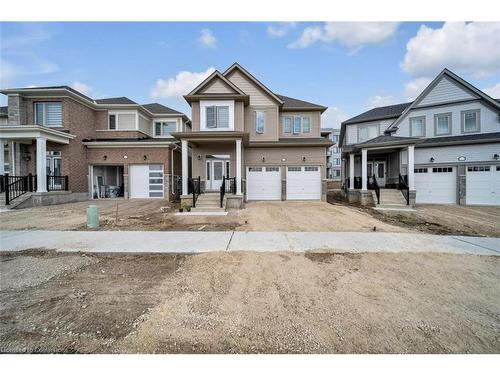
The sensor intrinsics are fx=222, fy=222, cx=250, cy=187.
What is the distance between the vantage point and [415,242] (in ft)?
20.3

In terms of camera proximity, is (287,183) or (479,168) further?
(287,183)

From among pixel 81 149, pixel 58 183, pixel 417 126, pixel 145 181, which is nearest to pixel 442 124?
pixel 417 126

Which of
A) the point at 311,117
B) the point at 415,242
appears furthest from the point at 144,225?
the point at 311,117

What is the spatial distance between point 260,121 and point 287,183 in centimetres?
477

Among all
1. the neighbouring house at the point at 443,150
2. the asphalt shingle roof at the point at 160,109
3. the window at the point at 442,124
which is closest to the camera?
the neighbouring house at the point at 443,150

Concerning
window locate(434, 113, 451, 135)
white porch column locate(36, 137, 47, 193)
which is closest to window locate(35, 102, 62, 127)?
white porch column locate(36, 137, 47, 193)

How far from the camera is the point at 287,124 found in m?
16.8

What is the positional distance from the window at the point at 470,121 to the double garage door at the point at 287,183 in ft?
34.2

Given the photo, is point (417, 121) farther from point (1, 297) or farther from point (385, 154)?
point (1, 297)

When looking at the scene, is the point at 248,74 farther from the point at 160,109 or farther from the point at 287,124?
the point at 160,109

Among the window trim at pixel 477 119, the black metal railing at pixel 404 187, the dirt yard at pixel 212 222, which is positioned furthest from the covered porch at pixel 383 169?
the dirt yard at pixel 212 222

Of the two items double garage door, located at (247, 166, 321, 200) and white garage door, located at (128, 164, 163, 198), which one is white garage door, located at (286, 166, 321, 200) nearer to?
double garage door, located at (247, 166, 321, 200)

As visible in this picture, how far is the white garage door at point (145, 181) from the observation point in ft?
53.9

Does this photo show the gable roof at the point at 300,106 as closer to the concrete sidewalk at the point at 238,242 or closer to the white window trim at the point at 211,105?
the white window trim at the point at 211,105
